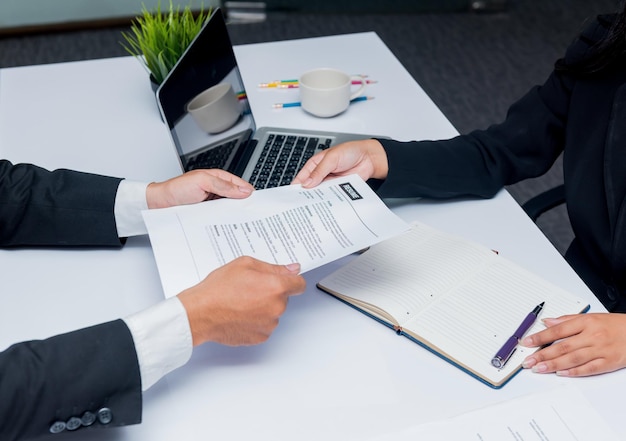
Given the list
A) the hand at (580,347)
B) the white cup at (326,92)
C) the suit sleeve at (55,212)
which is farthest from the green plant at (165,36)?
the hand at (580,347)

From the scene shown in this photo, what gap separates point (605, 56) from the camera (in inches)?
39.7

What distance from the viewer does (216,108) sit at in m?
1.14

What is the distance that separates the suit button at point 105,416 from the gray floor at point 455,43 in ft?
7.11

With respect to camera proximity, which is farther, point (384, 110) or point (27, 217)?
point (384, 110)

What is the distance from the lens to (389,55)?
1.61 m

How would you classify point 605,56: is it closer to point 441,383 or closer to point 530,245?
point 530,245

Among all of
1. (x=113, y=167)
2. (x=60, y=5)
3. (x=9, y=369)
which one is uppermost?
(x=9, y=369)

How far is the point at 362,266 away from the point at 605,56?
52 cm

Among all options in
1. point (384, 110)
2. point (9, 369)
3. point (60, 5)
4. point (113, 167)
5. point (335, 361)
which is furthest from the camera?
point (60, 5)

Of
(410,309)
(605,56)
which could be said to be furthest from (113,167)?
(605,56)

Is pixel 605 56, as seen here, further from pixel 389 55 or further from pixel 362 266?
pixel 389 55

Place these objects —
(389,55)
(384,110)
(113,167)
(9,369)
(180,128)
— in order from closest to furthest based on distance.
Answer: (9,369), (180,128), (113,167), (384,110), (389,55)

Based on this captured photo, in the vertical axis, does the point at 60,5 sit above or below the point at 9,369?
below

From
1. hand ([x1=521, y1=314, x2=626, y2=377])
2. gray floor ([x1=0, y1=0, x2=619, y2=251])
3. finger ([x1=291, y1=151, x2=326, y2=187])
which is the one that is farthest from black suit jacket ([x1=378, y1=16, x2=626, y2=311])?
gray floor ([x1=0, y1=0, x2=619, y2=251])
